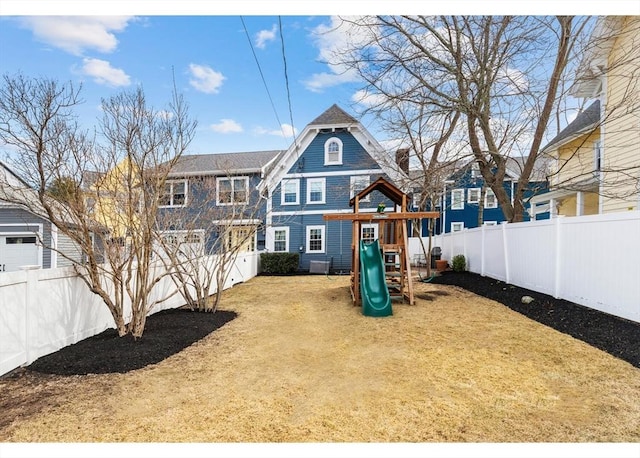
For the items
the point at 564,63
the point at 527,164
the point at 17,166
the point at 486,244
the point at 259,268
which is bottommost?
the point at 259,268

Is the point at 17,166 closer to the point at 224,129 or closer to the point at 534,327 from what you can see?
the point at 224,129

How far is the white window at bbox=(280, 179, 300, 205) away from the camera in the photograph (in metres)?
14.2

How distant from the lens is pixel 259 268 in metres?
13.4

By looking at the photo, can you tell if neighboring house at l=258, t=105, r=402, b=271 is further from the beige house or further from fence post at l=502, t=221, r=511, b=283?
the beige house

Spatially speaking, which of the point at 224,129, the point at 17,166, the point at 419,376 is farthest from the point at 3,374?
the point at 224,129

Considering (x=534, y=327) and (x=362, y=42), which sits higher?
(x=362, y=42)

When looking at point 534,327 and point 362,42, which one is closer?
point 534,327

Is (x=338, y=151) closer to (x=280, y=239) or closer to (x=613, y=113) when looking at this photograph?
(x=280, y=239)

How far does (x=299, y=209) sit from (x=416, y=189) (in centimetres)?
502

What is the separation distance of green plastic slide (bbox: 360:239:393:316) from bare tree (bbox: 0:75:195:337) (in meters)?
3.44

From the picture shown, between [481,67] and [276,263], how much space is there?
946cm

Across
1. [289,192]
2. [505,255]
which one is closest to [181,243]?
[505,255]

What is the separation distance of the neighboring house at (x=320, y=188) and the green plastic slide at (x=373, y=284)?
666 cm

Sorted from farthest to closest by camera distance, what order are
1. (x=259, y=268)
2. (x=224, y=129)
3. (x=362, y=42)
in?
(x=259, y=268)
(x=362, y=42)
(x=224, y=129)
